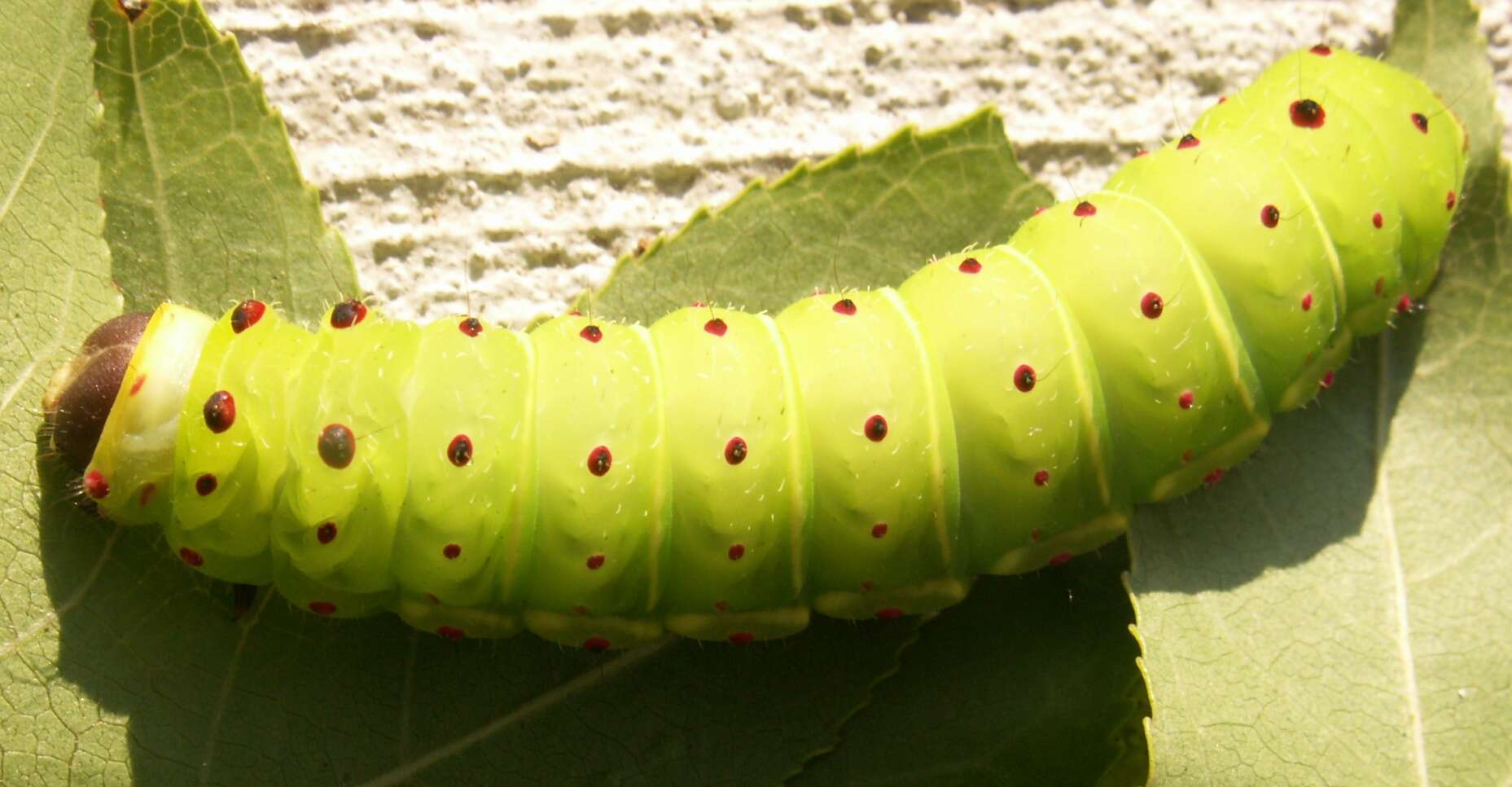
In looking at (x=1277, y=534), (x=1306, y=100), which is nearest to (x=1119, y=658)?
(x=1277, y=534)

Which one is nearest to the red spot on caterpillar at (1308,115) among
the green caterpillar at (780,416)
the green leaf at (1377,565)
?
the green caterpillar at (780,416)

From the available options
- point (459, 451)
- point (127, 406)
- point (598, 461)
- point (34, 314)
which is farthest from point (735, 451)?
point (34, 314)

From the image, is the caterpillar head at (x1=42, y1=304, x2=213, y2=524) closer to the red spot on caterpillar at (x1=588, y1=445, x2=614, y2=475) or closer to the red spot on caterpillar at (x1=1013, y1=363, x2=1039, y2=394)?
the red spot on caterpillar at (x1=588, y1=445, x2=614, y2=475)

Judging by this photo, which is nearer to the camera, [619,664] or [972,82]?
[619,664]

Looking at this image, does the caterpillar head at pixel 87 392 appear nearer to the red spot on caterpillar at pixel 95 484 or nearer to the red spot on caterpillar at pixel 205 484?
the red spot on caterpillar at pixel 95 484

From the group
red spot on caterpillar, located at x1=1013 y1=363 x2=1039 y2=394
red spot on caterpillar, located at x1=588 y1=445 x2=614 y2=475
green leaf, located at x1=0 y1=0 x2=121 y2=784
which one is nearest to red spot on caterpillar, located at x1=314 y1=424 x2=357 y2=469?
red spot on caterpillar, located at x1=588 y1=445 x2=614 y2=475

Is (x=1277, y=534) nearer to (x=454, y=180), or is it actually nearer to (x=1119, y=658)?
(x=1119, y=658)
